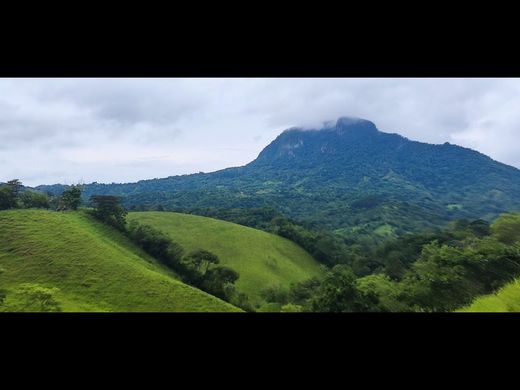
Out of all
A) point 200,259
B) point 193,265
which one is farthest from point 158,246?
point 200,259

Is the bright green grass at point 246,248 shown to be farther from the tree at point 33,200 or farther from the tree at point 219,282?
the tree at point 33,200

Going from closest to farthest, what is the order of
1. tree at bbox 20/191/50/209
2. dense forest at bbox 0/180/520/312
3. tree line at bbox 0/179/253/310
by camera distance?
1. dense forest at bbox 0/180/520/312
2. tree line at bbox 0/179/253/310
3. tree at bbox 20/191/50/209

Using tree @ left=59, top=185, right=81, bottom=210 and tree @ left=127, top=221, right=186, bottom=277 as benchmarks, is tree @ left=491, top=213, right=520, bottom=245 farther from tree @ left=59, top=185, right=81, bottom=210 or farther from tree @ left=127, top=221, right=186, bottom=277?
tree @ left=59, top=185, right=81, bottom=210

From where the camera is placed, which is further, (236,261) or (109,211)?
(236,261)

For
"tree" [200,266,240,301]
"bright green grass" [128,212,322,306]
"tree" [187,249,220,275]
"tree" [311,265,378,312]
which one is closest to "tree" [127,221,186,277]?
"tree" [187,249,220,275]

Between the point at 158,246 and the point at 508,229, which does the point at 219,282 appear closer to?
the point at 158,246

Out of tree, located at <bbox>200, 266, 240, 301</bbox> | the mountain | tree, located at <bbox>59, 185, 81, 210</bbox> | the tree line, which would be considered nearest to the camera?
tree, located at <bbox>200, 266, 240, 301</bbox>
